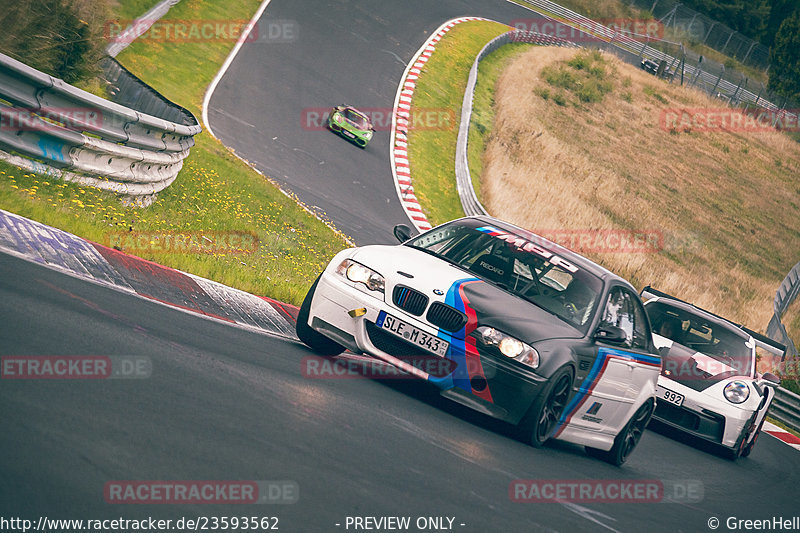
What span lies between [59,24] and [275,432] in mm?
9681

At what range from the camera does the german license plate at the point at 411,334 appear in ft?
23.0

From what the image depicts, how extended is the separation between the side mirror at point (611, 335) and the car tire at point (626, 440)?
1.20 metres

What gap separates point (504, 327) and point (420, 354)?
0.68 meters

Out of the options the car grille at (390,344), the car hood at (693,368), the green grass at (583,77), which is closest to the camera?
the car grille at (390,344)

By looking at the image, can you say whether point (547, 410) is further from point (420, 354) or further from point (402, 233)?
point (402, 233)

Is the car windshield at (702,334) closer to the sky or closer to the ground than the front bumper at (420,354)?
closer to the sky

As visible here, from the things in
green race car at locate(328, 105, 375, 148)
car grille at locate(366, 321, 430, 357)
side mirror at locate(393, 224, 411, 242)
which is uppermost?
side mirror at locate(393, 224, 411, 242)

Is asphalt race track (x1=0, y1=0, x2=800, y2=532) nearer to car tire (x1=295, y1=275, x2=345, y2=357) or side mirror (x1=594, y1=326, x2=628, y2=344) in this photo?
car tire (x1=295, y1=275, x2=345, y2=357)

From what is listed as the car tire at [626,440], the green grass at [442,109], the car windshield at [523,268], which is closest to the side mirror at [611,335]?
the car windshield at [523,268]

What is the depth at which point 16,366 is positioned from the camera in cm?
486

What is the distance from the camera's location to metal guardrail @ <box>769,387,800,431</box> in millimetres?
16312

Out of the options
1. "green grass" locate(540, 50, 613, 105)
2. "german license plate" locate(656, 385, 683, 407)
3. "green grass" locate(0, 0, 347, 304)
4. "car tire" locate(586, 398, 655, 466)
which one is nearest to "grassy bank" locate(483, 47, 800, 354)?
"green grass" locate(540, 50, 613, 105)

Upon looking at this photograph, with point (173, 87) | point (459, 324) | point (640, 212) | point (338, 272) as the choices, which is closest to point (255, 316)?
point (338, 272)

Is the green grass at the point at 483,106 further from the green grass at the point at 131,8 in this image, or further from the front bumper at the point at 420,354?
the front bumper at the point at 420,354
